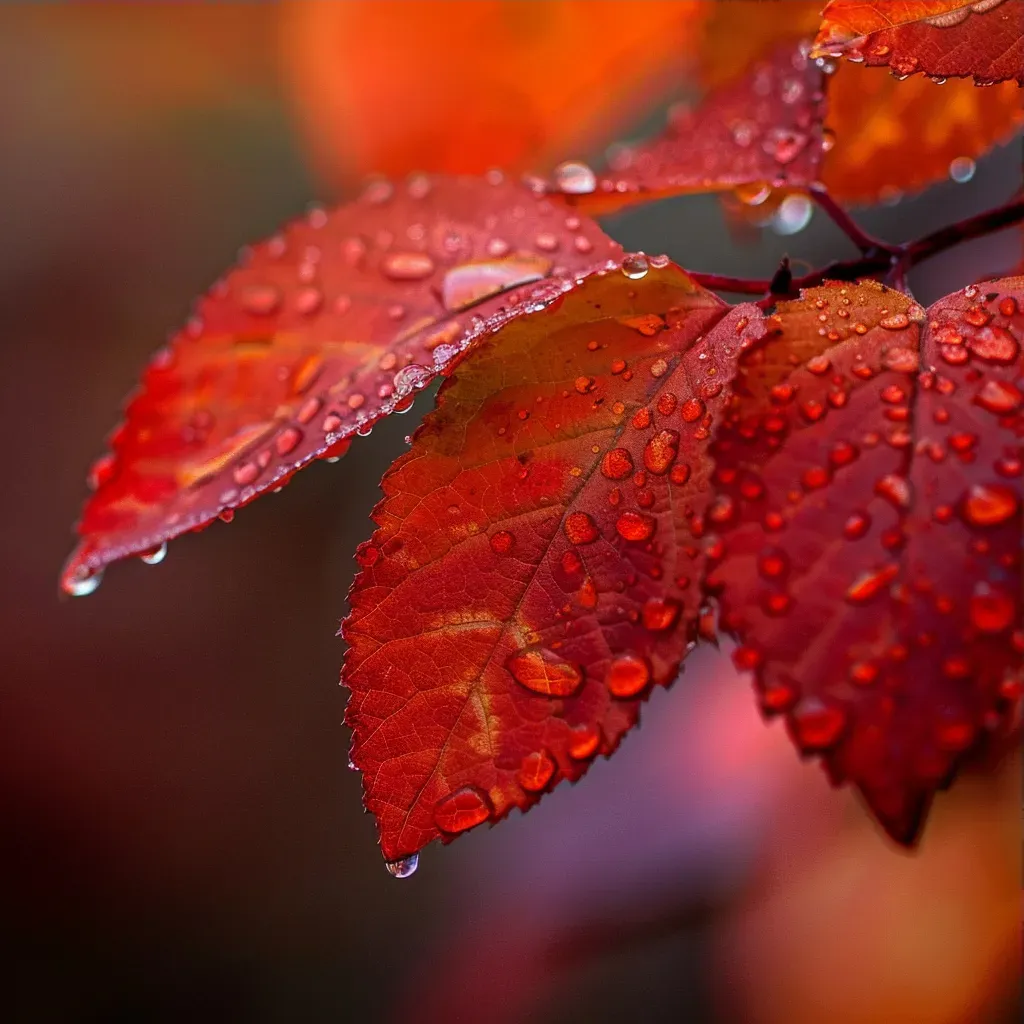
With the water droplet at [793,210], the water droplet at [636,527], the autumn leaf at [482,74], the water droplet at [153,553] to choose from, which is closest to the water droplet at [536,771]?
the water droplet at [636,527]

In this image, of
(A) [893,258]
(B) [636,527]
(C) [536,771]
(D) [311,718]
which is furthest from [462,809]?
(D) [311,718]

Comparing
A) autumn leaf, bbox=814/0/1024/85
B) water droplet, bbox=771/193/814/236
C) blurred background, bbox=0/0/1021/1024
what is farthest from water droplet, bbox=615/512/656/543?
blurred background, bbox=0/0/1021/1024

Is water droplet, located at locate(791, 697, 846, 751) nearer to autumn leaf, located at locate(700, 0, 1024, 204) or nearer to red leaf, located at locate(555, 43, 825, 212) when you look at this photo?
red leaf, located at locate(555, 43, 825, 212)

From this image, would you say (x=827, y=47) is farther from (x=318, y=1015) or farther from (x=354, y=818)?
(x=318, y=1015)

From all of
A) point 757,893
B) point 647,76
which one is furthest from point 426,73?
point 757,893

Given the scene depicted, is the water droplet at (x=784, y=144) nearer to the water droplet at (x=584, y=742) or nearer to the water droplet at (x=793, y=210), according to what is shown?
the water droplet at (x=793, y=210)

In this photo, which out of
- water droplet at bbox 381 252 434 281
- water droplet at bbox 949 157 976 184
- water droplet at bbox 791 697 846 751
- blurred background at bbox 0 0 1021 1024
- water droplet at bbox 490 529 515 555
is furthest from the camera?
blurred background at bbox 0 0 1021 1024

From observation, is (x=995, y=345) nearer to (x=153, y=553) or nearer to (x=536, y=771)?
(x=536, y=771)
